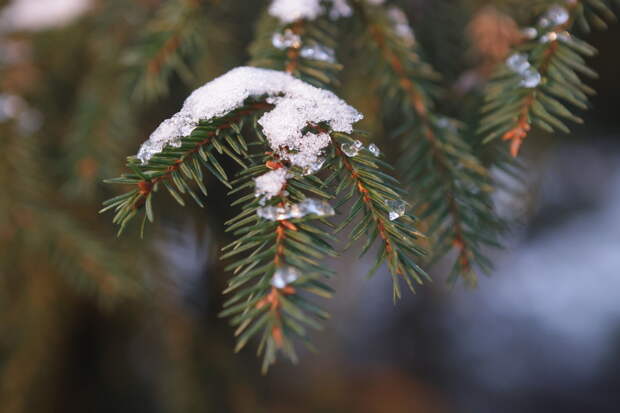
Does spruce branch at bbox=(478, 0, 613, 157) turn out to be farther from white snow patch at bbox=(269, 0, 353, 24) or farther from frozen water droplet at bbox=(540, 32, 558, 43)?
white snow patch at bbox=(269, 0, 353, 24)

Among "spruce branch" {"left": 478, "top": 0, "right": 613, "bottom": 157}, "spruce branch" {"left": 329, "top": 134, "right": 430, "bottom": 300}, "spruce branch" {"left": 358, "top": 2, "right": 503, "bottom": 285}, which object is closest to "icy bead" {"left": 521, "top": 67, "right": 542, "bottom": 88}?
"spruce branch" {"left": 478, "top": 0, "right": 613, "bottom": 157}

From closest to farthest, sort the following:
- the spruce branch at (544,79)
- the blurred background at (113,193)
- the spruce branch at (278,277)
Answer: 1. the spruce branch at (278,277)
2. the spruce branch at (544,79)
3. the blurred background at (113,193)

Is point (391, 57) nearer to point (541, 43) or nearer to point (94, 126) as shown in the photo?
point (541, 43)

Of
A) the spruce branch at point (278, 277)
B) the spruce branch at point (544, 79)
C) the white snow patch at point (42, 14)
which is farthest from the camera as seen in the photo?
the white snow patch at point (42, 14)

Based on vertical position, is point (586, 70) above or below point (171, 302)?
above

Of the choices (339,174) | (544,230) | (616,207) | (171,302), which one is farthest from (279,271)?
(616,207)

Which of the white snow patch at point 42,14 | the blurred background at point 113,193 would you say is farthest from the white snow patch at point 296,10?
the white snow patch at point 42,14

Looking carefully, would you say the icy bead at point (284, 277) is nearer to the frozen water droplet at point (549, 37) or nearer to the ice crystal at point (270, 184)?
the ice crystal at point (270, 184)
